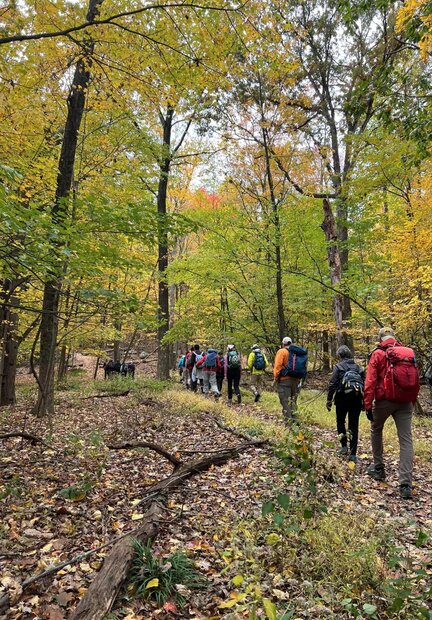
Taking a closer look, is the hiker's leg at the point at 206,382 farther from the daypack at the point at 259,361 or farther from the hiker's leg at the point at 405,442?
the hiker's leg at the point at 405,442

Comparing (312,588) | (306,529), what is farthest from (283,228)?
(312,588)

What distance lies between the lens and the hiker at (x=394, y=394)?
4.75 metres

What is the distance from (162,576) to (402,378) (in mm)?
3669

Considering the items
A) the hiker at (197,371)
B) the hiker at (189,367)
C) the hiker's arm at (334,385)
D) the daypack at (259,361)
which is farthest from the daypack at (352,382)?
the hiker at (189,367)

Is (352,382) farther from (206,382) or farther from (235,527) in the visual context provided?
(206,382)

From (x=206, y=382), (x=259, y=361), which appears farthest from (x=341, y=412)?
(x=206, y=382)

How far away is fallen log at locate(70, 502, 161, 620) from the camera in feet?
8.22

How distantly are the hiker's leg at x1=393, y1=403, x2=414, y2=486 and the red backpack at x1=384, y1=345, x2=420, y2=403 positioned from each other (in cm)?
21

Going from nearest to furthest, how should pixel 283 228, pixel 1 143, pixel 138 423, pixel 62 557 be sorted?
pixel 62 557 < pixel 1 143 < pixel 138 423 < pixel 283 228

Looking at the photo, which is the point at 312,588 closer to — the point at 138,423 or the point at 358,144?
the point at 138,423

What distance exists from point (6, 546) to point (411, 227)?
34.8 feet

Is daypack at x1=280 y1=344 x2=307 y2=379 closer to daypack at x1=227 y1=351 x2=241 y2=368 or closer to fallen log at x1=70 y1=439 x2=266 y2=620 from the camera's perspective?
daypack at x1=227 y1=351 x2=241 y2=368

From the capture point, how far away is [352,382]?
5738mm

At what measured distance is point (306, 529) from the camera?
3508mm
